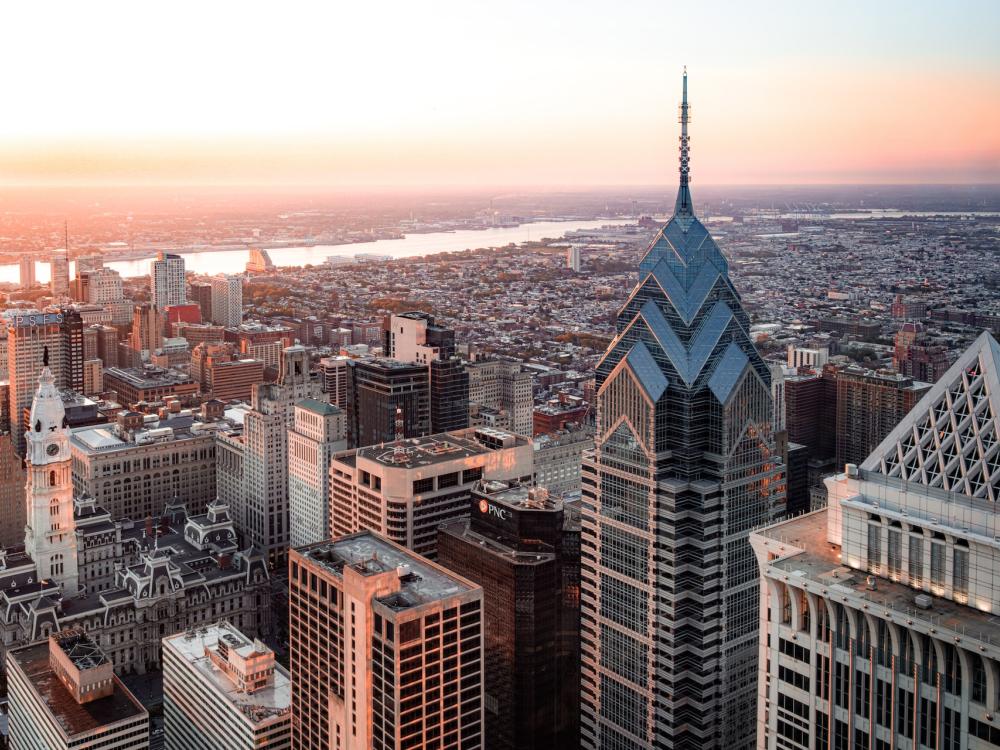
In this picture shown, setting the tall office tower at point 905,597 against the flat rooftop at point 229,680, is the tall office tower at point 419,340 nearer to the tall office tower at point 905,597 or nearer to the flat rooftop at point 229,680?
the flat rooftop at point 229,680

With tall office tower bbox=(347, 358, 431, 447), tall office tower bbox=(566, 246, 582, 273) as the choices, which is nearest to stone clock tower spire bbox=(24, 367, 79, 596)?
tall office tower bbox=(347, 358, 431, 447)

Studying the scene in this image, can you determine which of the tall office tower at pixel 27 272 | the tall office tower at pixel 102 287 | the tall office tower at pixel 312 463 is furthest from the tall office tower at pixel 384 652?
the tall office tower at pixel 27 272

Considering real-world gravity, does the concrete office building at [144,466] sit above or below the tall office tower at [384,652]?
below

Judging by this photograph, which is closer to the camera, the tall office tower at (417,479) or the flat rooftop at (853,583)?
the flat rooftop at (853,583)

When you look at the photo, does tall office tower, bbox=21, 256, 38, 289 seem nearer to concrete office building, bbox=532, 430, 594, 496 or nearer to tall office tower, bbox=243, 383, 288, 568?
tall office tower, bbox=243, 383, 288, 568

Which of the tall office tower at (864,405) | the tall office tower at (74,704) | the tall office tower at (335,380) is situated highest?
the tall office tower at (864,405)

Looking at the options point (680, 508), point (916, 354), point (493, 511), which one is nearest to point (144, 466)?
point (493, 511)
